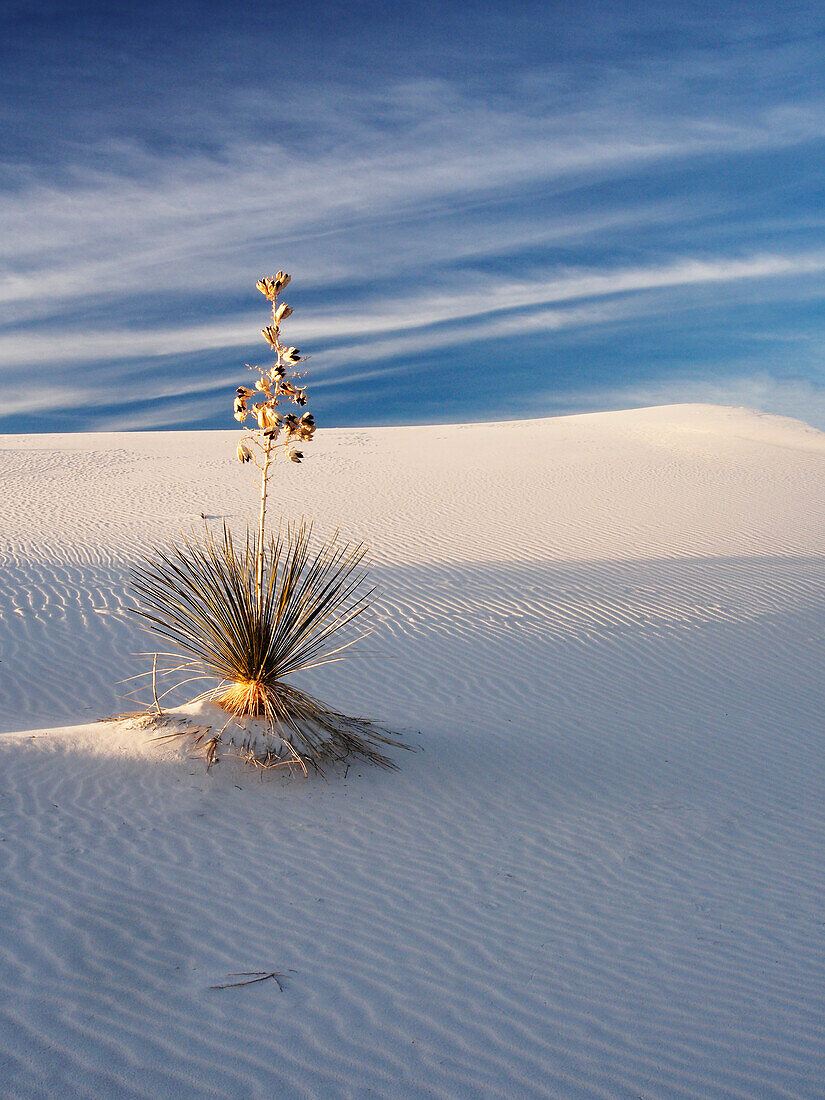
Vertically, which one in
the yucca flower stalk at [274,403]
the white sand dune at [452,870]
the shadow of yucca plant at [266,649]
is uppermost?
the yucca flower stalk at [274,403]

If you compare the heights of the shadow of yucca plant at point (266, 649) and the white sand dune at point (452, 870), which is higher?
the shadow of yucca plant at point (266, 649)

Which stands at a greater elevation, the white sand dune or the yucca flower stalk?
the yucca flower stalk

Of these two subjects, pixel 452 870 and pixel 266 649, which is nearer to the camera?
pixel 452 870

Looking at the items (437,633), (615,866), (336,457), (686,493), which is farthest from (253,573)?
(336,457)

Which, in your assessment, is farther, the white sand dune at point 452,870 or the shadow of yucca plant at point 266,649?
the shadow of yucca plant at point 266,649

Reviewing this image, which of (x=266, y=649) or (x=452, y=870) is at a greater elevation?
(x=266, y=649)

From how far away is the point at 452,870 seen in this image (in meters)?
4.62

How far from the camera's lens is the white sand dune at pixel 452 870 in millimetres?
2941

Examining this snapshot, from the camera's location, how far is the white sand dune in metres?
2.94

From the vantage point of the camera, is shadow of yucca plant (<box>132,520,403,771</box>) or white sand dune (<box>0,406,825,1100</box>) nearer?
white sand dune (<box>0,406,825,1100</box>)

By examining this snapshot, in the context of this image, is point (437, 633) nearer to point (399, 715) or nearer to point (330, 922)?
A: point (399, 715)

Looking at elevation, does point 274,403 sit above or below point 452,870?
above

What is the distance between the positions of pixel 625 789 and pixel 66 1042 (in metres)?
4.53

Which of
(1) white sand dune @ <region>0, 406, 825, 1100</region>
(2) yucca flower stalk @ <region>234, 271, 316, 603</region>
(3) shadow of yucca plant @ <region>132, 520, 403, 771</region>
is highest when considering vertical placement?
(2) yucca flower stalk @ <region>234, 271, 316, 603</region>
